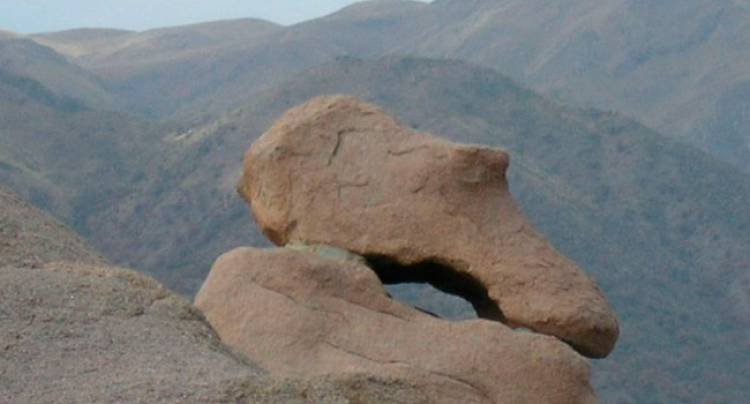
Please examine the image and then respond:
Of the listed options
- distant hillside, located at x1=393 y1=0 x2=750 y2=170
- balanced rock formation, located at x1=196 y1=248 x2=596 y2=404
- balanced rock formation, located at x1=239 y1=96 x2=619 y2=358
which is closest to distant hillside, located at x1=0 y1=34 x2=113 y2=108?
distant hillside, located at x1=393 y1=0 x2=750 y2=170

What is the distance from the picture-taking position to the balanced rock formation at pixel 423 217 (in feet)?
35.0

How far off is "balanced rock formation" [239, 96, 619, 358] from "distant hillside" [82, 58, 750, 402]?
43.2 metres

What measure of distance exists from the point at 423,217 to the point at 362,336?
102 cm

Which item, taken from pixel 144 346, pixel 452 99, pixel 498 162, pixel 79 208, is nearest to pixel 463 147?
pixel 498 162

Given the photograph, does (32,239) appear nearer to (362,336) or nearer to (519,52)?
(362,336)

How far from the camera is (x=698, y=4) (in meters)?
107

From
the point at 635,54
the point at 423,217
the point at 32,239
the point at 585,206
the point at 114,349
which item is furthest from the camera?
the point at 635,54

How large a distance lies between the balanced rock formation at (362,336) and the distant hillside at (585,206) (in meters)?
43.8

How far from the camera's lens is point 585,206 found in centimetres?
6338

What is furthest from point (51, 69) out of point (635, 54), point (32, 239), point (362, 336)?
point (362, 336)

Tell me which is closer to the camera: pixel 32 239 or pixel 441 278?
pixel 32 239

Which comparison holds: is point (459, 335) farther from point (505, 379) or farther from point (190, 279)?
point (190, 279)

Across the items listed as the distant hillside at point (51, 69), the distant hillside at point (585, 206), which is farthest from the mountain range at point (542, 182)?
the distant hillside at point (51, 69)

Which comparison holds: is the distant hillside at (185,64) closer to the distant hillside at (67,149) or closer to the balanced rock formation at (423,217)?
the distant hillside at (67,149)
